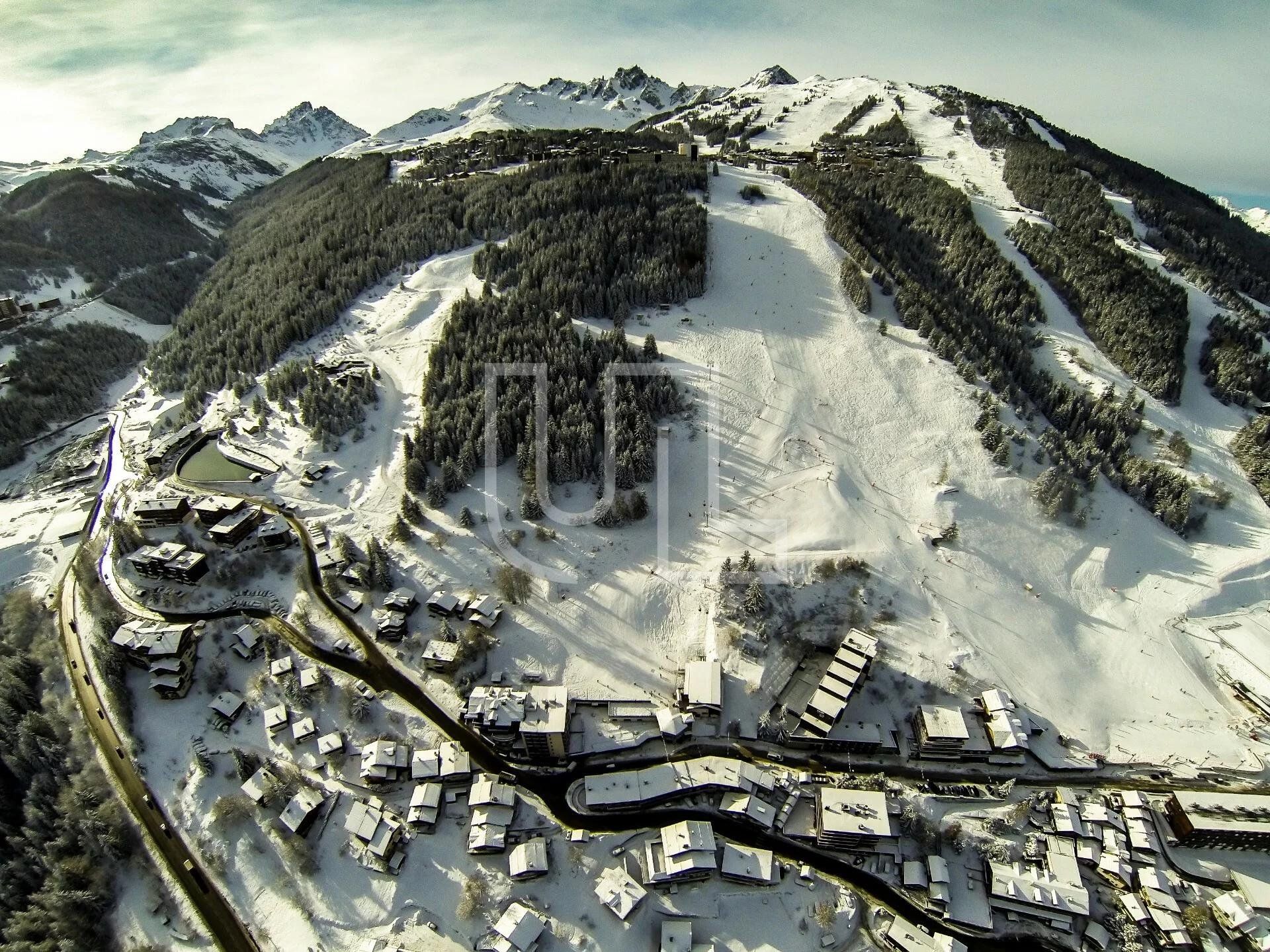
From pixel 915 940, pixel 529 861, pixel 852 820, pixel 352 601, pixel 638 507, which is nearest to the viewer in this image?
pixel 915 940

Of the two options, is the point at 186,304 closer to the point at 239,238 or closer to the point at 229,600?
the point at 239,238

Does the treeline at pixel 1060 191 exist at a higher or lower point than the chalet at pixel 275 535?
higher

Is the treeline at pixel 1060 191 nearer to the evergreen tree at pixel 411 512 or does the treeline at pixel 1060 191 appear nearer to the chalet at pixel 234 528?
the evergreen tree at pixel 411 512

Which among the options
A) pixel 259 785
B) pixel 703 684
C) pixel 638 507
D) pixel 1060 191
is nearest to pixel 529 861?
pixel 703 684

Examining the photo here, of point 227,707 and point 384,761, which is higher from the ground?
point 384,761

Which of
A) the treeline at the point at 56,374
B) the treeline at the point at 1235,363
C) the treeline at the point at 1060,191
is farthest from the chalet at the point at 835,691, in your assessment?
the treeline at the point at 56,374

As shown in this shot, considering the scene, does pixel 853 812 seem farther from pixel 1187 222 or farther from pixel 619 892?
Answer: pixel 1187 222
